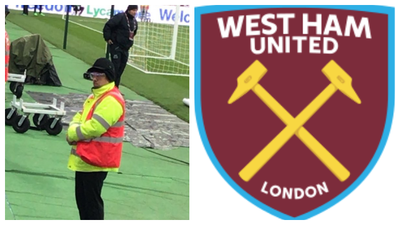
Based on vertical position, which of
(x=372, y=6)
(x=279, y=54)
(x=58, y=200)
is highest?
(x=372, y=6)

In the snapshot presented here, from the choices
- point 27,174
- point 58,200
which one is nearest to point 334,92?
point 58,200

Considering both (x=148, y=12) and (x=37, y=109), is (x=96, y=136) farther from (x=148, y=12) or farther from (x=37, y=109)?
(x=148, y=12)

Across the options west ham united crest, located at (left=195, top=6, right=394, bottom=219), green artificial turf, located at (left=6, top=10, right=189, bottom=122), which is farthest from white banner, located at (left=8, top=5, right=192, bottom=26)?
west ham united crest, located at (left=195, top=6, right=394, bottom=219)

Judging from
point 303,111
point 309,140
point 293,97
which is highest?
point 293,97

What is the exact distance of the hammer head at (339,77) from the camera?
6566mm

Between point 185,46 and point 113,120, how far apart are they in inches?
575

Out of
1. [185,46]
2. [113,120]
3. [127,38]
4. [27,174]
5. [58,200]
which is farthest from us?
[185,46]

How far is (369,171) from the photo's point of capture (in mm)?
6781

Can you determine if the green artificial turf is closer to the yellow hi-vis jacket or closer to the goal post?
the goal post

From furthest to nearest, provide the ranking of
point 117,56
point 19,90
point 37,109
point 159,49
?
point 159,49, point 117,56, point 19,90, point 37,109

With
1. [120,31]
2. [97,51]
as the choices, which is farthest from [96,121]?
[97,51]

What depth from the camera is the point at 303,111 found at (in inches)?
258

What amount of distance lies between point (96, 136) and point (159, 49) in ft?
43.4

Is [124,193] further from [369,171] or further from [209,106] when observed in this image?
[369,171]
